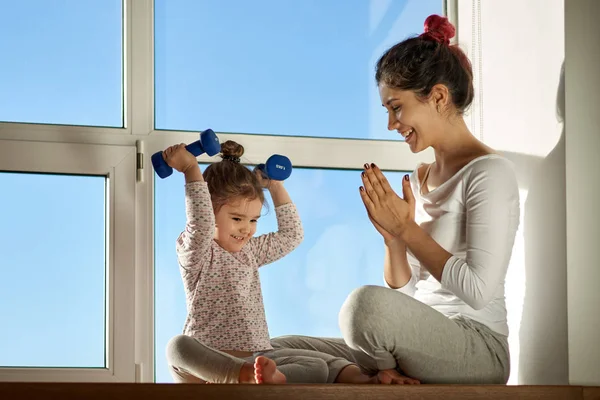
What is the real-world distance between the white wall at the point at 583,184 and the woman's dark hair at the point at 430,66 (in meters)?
0.21

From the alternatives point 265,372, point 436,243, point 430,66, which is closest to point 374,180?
point 436,243

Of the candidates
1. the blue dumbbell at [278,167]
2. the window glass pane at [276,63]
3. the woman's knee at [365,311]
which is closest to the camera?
the woman's knee at [365,311]

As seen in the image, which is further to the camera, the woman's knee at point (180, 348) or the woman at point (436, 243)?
the woman's knee at point (180, 348)

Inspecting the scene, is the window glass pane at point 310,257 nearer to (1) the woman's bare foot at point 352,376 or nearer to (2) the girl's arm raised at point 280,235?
(2) the girl's arm raised at point 280,235

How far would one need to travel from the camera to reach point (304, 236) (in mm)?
1979

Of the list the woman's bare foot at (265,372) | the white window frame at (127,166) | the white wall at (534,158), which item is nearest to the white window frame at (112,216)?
the white window frame at (127,166)

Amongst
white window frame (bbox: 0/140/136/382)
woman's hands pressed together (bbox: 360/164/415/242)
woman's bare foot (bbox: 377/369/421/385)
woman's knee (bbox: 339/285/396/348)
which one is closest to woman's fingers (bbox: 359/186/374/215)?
woman's hands pressed together (bbox: 360/164/415/242)

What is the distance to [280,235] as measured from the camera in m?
1.89

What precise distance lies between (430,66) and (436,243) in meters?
0.36

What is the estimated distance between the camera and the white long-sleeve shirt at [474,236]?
1.49 m

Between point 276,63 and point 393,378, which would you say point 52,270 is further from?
point 393,378

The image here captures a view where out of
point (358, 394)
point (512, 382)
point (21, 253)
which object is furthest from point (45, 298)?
point (512, 382)

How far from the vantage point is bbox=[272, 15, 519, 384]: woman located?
1461 mm

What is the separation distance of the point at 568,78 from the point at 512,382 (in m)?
0.62
